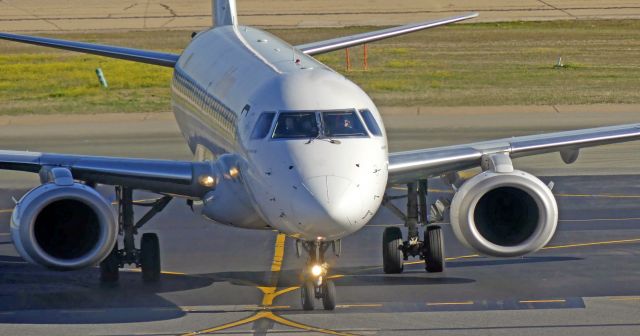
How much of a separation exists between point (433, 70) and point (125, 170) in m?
39.8

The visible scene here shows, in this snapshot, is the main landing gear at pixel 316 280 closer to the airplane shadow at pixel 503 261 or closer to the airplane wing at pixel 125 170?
the airplane wing at pixel 125 170

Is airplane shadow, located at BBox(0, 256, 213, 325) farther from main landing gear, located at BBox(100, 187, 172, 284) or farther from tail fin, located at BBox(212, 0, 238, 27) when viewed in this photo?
tail fin, located at BBox(212, 0, 238, 27)

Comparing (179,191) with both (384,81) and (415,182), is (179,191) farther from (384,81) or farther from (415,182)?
(384,81)

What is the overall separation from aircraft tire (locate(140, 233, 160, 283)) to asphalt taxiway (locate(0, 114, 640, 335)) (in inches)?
7.2

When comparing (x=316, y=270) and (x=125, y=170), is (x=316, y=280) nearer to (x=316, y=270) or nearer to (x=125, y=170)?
(x=316, y=270)

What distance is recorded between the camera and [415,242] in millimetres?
24688

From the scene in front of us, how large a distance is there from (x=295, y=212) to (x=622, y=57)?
159 feet

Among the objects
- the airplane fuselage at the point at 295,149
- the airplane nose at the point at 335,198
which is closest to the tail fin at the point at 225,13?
the airplane fuselage at the point at 295,149

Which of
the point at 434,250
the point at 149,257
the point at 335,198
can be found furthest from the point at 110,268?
the point at 335,198

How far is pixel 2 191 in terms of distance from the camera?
35281mm

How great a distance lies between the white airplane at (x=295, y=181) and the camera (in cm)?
1970

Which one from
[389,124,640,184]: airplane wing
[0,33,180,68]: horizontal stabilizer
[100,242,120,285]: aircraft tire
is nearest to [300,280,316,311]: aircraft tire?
[389,124,640,184]: airplane wing

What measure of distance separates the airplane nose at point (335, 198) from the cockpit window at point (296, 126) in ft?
3.86

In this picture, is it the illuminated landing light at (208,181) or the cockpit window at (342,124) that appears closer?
the cockpit window at (342,124)
